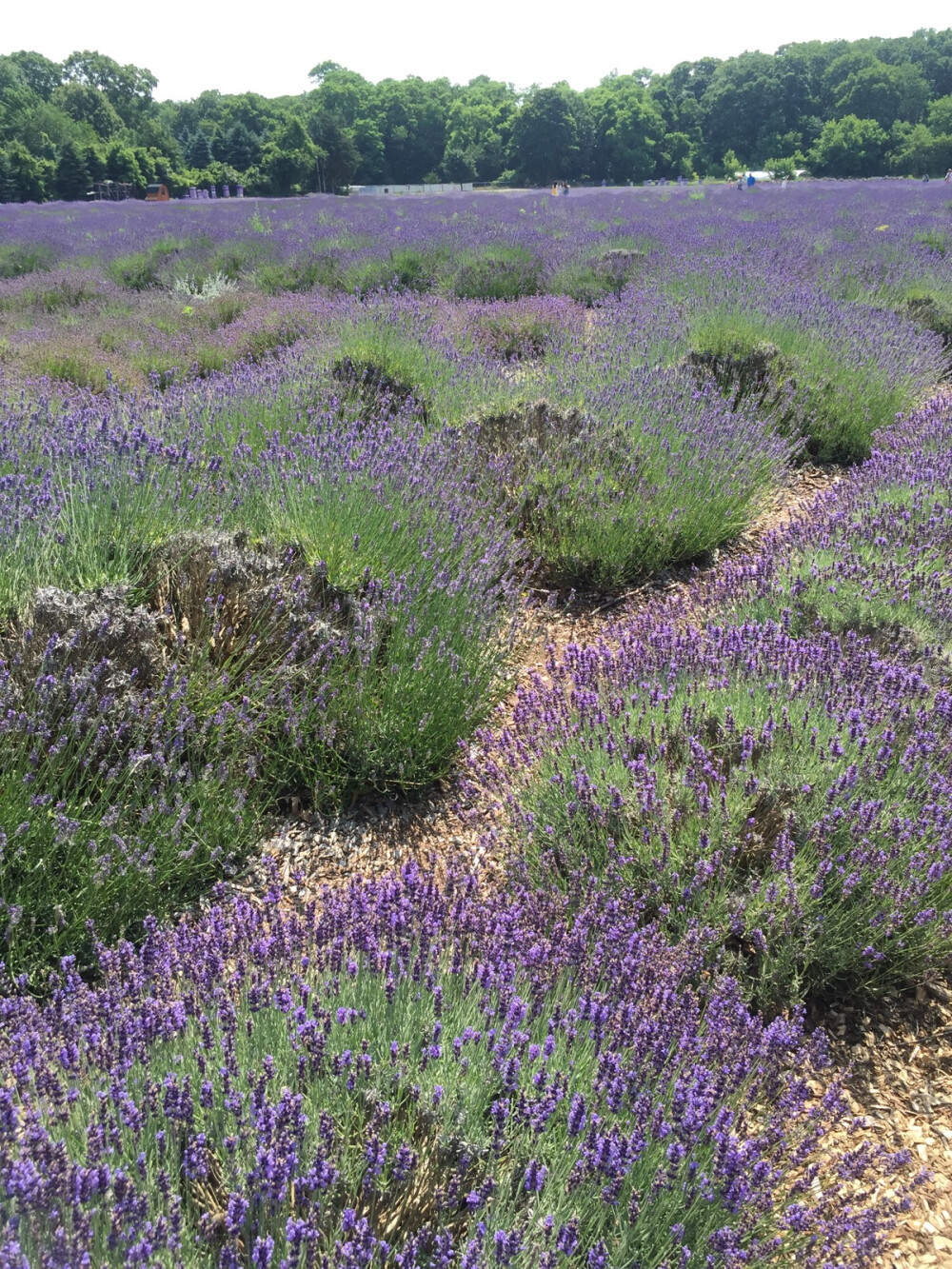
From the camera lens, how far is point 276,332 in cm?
712

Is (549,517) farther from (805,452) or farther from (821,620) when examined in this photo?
(805,452)

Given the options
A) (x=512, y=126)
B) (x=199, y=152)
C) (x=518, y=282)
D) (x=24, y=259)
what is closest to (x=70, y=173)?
(x=199, y=152)

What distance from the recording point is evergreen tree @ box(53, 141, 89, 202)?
30797 millimetres

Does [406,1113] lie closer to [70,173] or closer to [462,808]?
[462,808]

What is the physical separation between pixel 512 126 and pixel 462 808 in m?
60.2

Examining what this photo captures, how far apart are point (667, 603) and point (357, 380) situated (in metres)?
2.93

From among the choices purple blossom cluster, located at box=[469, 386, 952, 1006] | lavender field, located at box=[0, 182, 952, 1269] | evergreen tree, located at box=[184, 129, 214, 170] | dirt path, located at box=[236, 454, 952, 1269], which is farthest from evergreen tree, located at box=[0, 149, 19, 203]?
purple blossom cluster, located at box=[469, 386, 952, 1006]

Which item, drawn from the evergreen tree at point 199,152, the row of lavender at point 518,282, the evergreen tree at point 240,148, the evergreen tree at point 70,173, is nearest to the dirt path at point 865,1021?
the row of lavender at point 518,282

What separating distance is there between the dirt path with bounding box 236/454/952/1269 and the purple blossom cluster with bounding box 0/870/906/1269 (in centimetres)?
11

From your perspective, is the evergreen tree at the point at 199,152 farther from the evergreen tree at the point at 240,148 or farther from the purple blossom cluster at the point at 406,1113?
the purple blossom cluster at the point at 406,1113

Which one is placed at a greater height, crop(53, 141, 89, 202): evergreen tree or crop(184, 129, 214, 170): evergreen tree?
crop(184, 129, 214, 170): evergreen tree

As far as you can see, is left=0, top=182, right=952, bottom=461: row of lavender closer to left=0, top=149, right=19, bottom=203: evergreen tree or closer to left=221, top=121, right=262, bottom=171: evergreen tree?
left=0, top=149, right=19, bottom=203: evergreen tree

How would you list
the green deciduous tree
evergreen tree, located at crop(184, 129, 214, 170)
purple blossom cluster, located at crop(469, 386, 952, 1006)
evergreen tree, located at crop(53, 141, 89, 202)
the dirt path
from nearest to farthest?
the dirt path, purple blossom cluster, located at crop(469, 386, 952, 1006), evergreen tree, located at crop(53, 141, 89, 202), the green deciduous tree, evergreen tree, located at crop(184, 129, 214, 170)

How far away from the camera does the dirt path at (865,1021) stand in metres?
1.64
